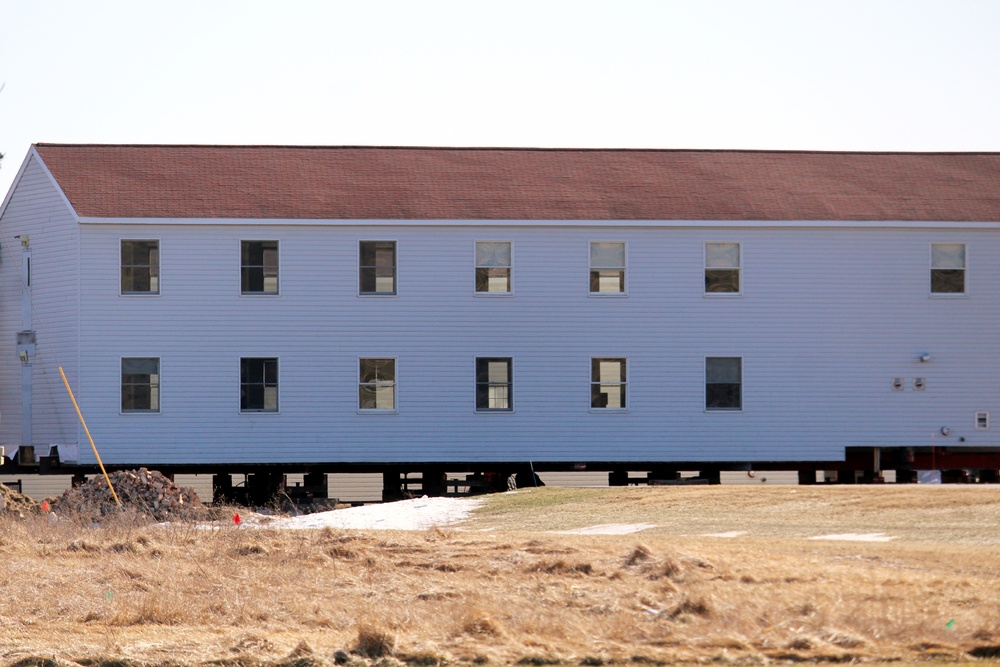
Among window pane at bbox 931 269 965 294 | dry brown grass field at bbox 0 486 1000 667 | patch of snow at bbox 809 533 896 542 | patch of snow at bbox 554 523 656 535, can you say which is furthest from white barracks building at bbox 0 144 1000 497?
patch of snow at bbox 809 533 896 542

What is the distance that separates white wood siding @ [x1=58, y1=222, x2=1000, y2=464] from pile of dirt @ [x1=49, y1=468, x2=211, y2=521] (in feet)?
14.4

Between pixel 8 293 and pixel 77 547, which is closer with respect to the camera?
pixel 77 547

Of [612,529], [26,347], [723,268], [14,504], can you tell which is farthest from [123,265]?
[612,529]

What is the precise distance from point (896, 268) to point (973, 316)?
7.38ft

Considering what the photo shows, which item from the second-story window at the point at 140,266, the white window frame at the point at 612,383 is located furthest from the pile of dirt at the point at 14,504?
the white window frame at the point at 612,383

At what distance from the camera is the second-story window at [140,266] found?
32.9 m

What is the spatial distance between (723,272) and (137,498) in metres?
15.0

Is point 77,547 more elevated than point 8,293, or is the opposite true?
point 8,293

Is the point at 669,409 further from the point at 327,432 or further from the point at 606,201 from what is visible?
the point at 327,432

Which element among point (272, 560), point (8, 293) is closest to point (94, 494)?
point (8, 293)

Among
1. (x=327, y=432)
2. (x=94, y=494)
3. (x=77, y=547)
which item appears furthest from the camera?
(x=327, y=432)

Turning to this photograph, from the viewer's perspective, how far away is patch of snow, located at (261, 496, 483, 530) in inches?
934

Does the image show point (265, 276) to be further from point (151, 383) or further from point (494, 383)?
point (494, 383)

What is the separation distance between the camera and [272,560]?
17.6m
